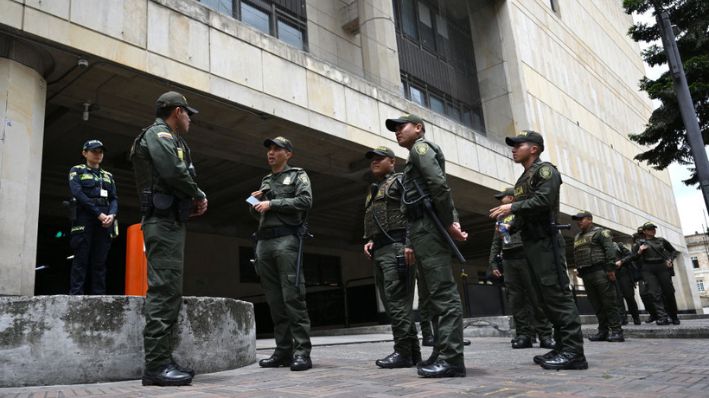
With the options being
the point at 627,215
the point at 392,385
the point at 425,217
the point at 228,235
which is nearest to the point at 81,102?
the point at 425,217

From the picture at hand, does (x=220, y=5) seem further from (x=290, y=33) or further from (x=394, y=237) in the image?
(x=394, y=237)

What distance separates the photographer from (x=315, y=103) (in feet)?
34.3

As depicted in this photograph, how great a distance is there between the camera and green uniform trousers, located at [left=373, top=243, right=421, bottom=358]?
4.43 m

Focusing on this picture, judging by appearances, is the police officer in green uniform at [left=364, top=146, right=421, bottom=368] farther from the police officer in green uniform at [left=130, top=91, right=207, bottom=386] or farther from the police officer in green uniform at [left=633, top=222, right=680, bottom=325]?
the police officer in green uniform at [left=633, top=222, right=680, bottom=325]

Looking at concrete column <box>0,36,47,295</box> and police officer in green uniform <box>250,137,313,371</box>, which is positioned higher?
concrete column <box>0,36,47,295</box>

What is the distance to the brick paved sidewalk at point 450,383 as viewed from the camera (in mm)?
2945

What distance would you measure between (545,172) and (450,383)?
2.02 m

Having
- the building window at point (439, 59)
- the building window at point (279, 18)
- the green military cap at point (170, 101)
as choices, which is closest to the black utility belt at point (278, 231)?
the green military cap at point (170, 101)

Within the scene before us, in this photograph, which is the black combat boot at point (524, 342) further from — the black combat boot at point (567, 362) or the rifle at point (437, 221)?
the rifle at point (437, 221)

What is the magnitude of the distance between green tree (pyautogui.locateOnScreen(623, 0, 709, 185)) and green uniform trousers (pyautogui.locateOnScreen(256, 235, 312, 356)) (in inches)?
446

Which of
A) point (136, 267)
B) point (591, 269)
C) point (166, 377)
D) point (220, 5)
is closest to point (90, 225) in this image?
point (136, 267)

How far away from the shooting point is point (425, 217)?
12.9 ft

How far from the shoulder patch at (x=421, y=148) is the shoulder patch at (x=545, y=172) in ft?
3.70

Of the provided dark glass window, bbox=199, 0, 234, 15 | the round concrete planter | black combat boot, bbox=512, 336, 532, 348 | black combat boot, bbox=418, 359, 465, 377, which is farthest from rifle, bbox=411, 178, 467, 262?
dark glass window, bbox=199, 0, 234, 15
